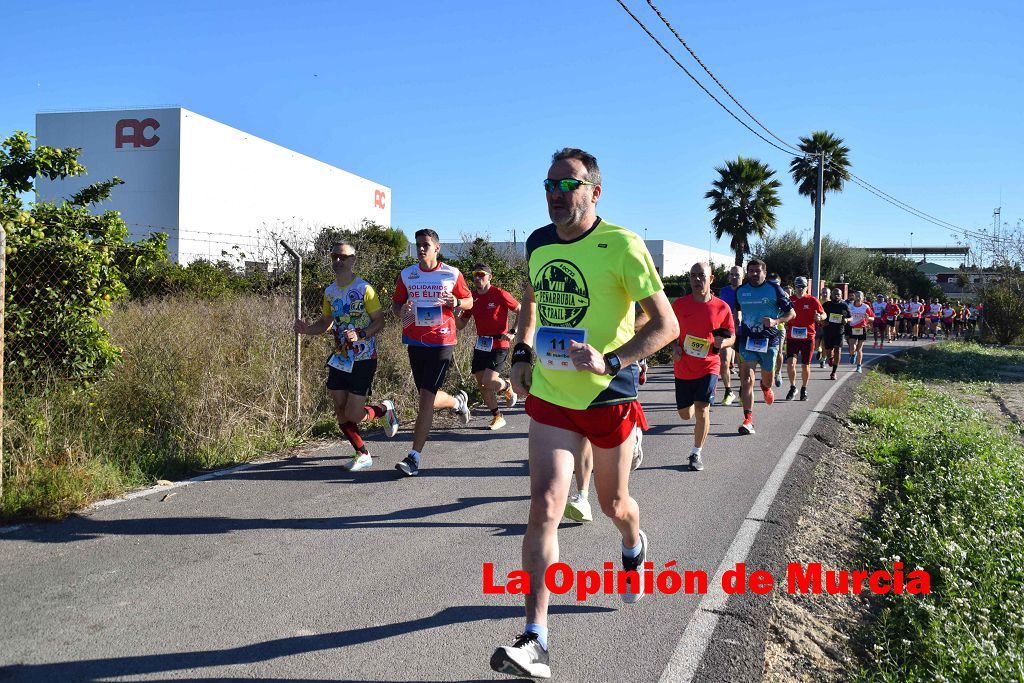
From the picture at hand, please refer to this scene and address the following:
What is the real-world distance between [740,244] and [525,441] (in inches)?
1327

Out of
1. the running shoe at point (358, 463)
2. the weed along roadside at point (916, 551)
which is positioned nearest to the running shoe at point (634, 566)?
the weed along roadside at point (916, 551)

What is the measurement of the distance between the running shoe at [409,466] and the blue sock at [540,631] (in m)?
3.54

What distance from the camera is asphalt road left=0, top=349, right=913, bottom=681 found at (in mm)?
3324

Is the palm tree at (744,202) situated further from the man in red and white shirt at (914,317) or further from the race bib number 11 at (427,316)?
the race bib number 11 at (427,316)

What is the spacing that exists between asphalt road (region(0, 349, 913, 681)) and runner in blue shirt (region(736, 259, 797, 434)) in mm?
2552

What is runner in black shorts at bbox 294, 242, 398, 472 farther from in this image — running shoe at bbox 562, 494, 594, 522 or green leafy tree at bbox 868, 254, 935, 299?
green leafy tree at bbox 868, 254, 935, 299

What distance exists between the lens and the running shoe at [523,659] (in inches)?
120

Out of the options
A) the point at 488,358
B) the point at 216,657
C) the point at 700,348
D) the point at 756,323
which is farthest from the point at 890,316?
the point at 216,657

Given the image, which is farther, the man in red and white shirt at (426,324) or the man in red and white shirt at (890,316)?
the man in red and white shirt at (890,316)

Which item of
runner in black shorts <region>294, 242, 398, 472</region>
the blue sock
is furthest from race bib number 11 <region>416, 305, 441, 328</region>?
the blue sock

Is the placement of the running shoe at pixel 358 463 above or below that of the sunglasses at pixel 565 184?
below

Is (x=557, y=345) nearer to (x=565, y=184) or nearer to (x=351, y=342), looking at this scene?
(x=565, y=184)

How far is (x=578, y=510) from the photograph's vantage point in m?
5.29

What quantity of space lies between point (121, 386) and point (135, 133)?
4046 centimetres
